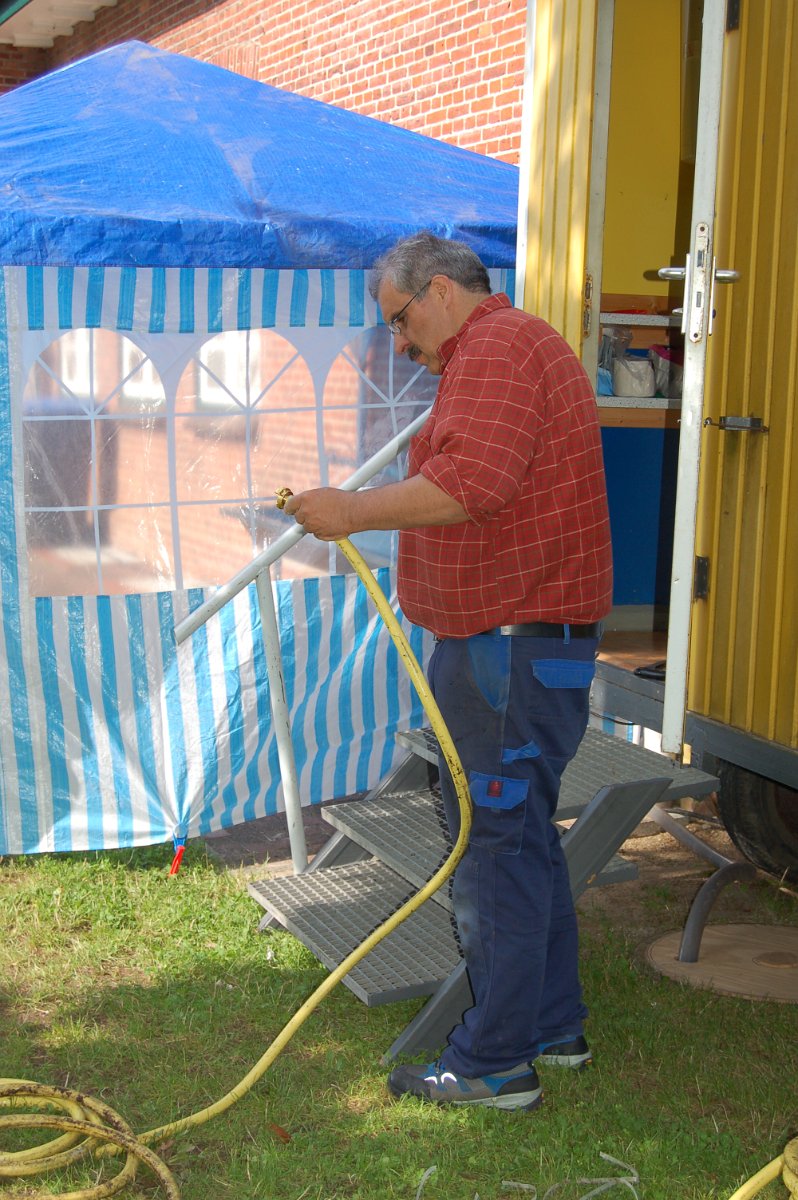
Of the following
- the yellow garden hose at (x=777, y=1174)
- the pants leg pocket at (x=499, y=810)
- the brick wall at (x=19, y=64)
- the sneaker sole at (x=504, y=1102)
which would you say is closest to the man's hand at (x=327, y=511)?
the pants leg pocket at (x=499, y=810)

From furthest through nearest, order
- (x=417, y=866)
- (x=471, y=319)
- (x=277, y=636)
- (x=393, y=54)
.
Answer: (x=393, y=54) < (x=277, y=636) < (x=417, y=866) < (x=471, y=319)

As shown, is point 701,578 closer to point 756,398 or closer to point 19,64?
point 756,398

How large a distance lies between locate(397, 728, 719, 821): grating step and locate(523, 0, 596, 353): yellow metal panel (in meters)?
1.43

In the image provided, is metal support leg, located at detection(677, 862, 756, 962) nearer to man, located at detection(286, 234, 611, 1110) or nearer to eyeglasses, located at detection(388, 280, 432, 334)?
man, located at detection(286, 234, 611, 1110)

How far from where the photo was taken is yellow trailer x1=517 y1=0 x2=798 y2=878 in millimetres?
3465

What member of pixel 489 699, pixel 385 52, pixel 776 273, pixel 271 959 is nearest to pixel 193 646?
pixel 271 959

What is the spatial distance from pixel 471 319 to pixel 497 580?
628 mm

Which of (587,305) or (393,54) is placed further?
(393,54)

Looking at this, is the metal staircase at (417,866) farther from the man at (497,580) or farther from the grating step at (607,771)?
the man at (497,580)

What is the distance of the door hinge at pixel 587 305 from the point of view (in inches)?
172

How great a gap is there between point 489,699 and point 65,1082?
1.51 metres

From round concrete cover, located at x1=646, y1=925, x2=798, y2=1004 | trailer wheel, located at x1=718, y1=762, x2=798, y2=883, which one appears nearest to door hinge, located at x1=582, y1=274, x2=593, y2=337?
trailer wheel, located at x1=718, y1=762, x2=798, y2=883

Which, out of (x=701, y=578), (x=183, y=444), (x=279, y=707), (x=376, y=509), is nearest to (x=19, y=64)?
(x=183, y=444)

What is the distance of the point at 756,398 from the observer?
365 centimetres
